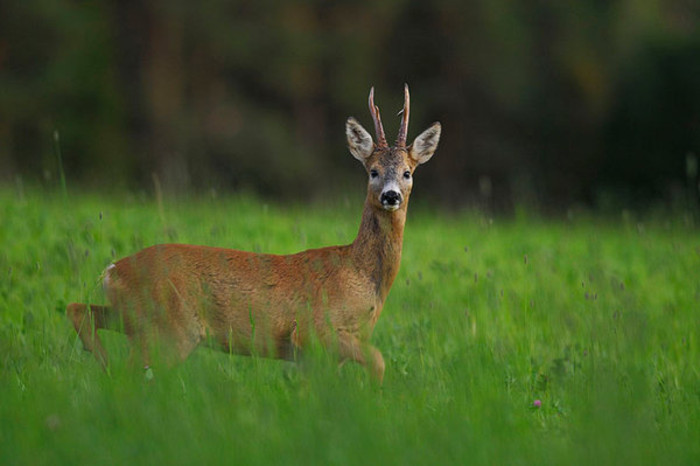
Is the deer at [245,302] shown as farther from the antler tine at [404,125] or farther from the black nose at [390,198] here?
the antler tine at [404,125]

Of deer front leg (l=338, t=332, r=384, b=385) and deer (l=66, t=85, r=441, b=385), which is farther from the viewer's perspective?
deer (l=66, t=85, r=441, b=385)

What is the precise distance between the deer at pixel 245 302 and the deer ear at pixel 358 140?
413 mm

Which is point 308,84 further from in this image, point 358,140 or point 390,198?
point 390,198

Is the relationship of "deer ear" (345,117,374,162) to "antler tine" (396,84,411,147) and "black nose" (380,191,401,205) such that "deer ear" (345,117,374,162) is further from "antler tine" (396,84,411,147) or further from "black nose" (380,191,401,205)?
"black nose" (380,191,401,205)

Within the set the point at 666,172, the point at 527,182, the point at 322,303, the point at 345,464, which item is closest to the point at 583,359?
the point at 322,303

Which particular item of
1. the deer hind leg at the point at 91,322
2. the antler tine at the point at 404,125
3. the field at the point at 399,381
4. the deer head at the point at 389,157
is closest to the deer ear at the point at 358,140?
the deer head at the point at 389,157

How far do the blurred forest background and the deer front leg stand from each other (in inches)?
578

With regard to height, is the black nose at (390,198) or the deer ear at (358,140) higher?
the deer ear at (358,140)

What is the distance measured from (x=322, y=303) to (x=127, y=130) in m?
18.3

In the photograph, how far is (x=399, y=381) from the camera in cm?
478

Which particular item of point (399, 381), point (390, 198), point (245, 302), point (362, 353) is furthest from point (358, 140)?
point (399, 381)

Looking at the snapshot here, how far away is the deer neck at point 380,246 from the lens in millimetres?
5426

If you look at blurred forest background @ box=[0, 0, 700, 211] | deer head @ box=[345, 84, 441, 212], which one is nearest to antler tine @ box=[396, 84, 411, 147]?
deer head @ box=[345, 84, 441, 212]

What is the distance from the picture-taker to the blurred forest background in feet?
71.0
